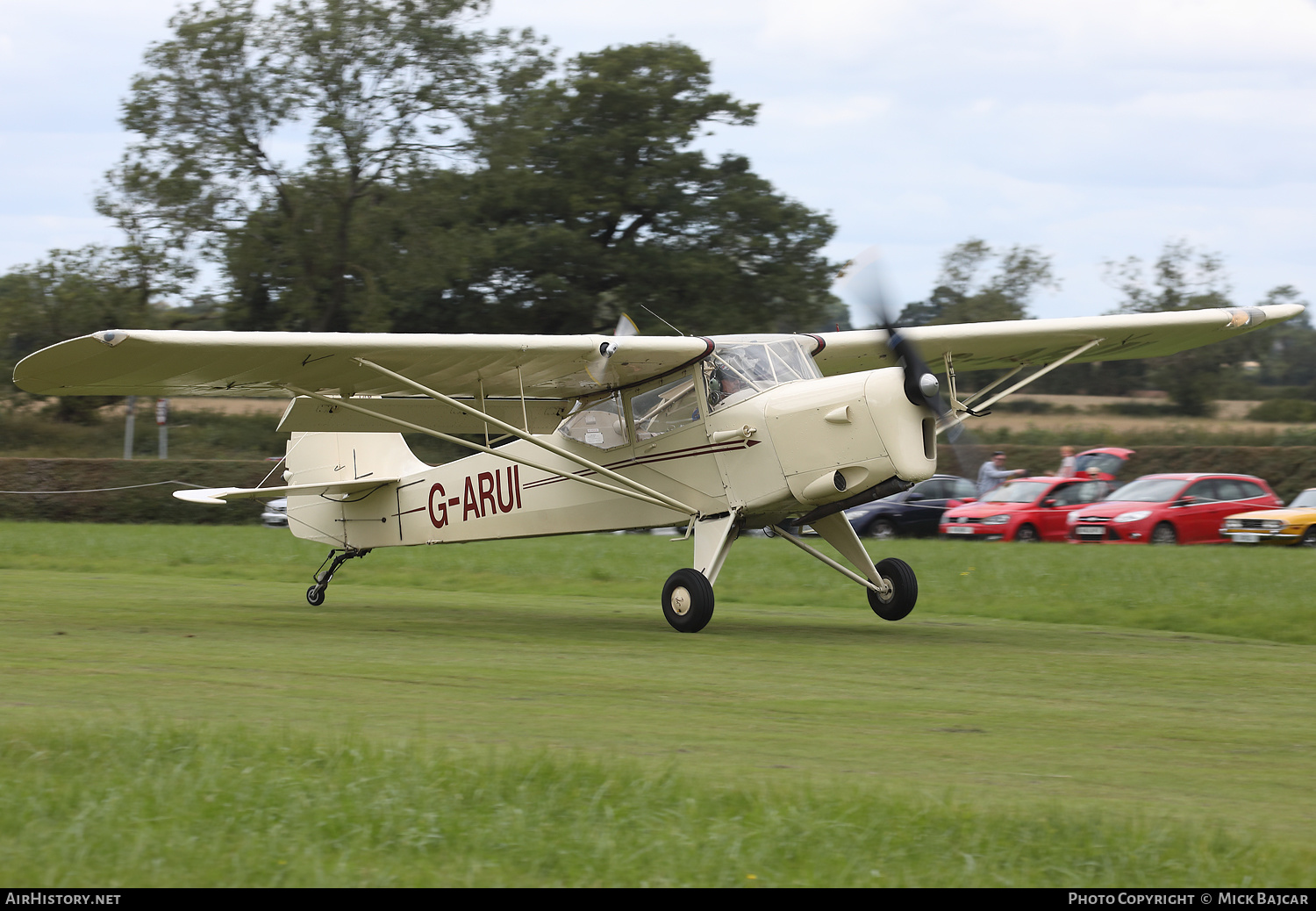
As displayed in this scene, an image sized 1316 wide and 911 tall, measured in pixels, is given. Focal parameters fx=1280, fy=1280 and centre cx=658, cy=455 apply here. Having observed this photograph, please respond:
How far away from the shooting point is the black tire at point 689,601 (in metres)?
12.3

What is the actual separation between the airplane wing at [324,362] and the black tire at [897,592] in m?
3.03

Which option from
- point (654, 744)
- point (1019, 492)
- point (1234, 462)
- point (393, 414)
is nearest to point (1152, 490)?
point (1019, 492)

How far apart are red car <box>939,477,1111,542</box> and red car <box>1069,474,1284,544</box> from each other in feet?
2.27

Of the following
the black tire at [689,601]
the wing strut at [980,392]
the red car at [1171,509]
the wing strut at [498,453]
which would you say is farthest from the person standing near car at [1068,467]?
the black tire at [689,601]

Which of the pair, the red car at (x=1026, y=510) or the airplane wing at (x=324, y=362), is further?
the red car at (x=1026, y=510)

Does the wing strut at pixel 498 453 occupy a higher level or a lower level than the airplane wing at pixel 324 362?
lower

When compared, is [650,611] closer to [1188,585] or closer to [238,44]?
[1188,585]

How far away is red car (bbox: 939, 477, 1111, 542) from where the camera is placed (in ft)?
95.5

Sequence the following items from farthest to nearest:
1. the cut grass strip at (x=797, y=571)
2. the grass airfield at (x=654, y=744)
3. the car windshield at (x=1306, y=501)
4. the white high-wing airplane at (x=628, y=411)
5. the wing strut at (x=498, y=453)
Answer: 1. the car windshield at (x=1306, y=501)
2. the cut grass strip at (x=797, y=571)
3. the wing strut at (x=498, y=453)
4. the white high-wing airplane at (x=628, y=411)
5. the grass airfield at (x=654, y=744)

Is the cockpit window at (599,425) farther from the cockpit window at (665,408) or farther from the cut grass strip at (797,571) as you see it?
the cut grass strip at (797,571)

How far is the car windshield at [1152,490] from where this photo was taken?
2809 cm

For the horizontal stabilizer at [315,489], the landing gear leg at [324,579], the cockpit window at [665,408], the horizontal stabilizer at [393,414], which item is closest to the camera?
the cockpit window at [665,408]

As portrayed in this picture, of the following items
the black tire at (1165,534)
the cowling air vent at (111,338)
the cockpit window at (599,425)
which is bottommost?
the black tire at (1165,534)

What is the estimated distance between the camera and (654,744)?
Result: 21.7 feet
